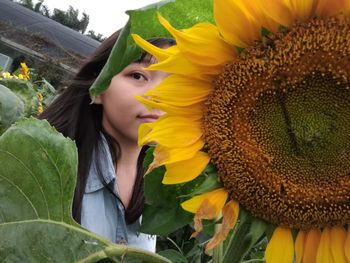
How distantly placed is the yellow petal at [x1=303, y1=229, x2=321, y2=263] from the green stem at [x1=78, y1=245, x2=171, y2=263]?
173mm

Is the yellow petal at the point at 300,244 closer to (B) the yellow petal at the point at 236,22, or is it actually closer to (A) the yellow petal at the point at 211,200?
(A) the yellow petal at the point at 211,200

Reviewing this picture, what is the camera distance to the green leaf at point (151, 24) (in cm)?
77

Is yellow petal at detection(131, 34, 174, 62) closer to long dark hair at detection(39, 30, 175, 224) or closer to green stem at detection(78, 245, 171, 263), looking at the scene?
green stem at detection(78, 245, 171, 263)

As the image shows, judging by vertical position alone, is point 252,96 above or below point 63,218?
above

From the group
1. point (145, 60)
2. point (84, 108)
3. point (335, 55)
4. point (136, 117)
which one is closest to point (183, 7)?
point (335, 55)

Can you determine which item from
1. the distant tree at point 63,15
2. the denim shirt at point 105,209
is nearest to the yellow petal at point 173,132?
the denim shirt at point 105,209

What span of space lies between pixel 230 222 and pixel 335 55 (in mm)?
231

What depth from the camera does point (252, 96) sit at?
776 mm

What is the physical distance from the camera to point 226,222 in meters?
0.72

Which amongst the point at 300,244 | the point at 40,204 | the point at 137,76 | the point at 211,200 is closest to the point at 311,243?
the point at 300,244

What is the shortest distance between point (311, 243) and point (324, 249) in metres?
0.02

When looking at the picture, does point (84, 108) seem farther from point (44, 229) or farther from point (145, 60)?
point (44, 229)

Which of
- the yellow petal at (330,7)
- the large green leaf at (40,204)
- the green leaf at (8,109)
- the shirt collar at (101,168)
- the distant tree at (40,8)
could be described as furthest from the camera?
the distant tree at (40,8)

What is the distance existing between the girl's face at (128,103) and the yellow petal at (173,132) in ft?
2.40
